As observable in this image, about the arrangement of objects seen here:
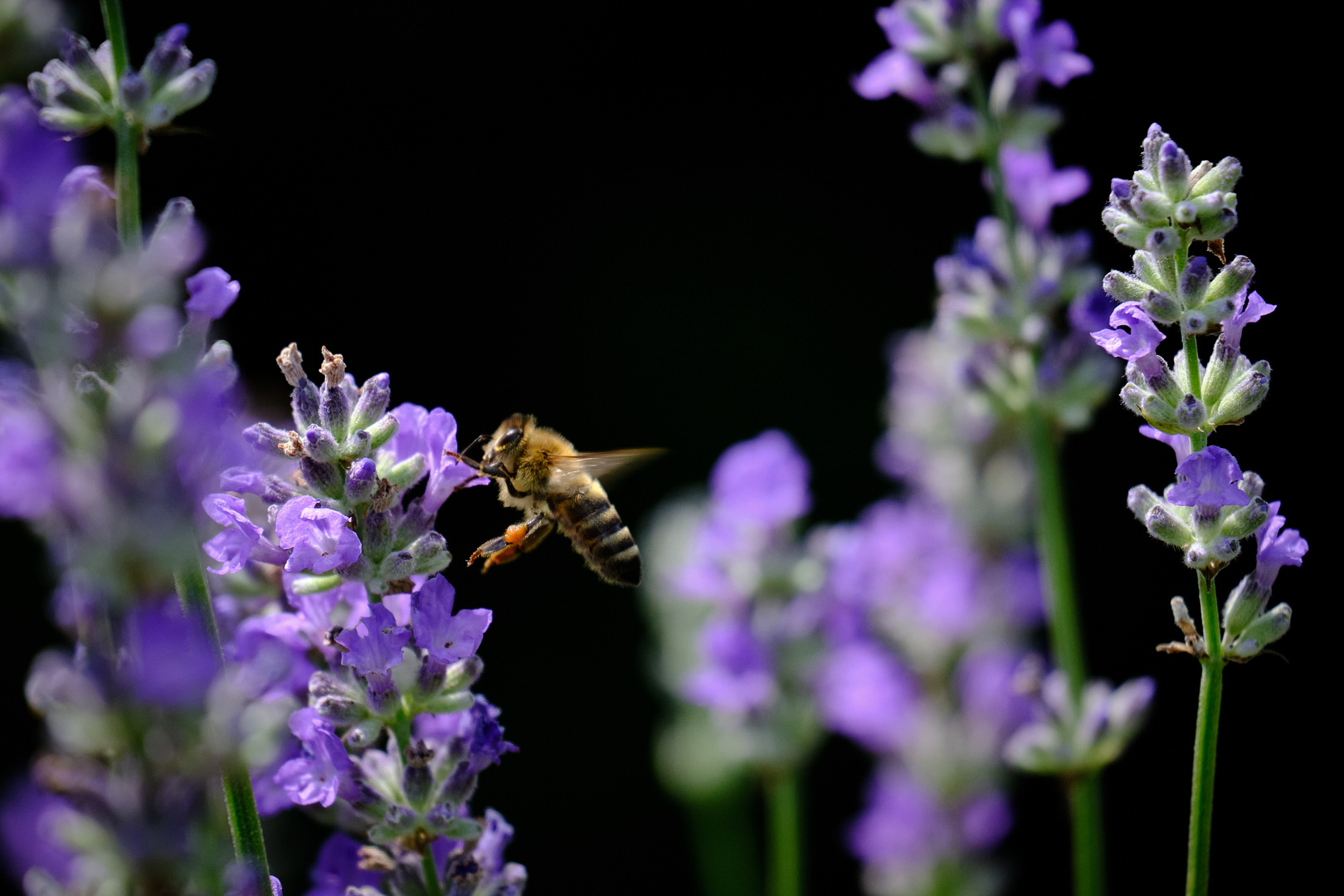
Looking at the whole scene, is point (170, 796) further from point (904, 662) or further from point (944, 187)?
point (944, 187)

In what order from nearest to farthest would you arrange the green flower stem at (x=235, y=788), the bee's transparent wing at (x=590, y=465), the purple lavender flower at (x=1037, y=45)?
the green flower stem at (x=235, y=788), the purple lavender flower at (x=1037, y=45), the bee's transparent wing at (x=590, y=465)

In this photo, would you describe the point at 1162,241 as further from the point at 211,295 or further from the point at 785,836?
the point at 785,836

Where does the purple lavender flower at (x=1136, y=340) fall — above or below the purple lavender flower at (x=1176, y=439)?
above

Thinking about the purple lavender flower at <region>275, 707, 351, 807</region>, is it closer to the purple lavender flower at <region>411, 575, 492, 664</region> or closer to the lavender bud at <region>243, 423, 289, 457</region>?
the purple lavender flower at <region>411, 575, 492, 664</region>

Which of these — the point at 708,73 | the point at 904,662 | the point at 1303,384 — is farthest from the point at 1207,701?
the point at 708,73

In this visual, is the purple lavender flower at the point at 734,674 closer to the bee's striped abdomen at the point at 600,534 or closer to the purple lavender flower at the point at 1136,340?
the bee's striped abdomen at the point at 600,534

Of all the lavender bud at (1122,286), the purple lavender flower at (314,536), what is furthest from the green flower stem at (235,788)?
the lavender bud at (1122,286)
